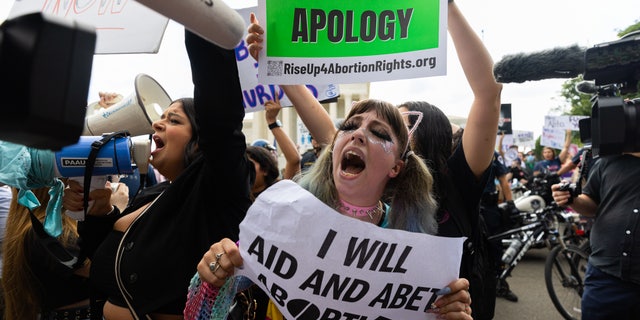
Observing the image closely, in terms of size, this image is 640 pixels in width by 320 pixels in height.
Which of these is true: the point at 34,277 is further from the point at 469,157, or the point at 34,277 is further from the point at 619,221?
the point at 619,221

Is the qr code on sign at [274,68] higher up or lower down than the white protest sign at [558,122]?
higher up

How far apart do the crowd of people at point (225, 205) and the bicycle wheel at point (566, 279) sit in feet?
8.37

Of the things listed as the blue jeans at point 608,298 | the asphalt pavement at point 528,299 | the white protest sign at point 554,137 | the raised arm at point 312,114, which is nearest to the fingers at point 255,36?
the raised arm at point 312,114

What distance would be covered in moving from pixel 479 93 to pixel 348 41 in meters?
0.63

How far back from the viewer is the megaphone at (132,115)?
252cm

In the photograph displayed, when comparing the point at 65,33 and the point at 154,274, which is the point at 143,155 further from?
the point at 65,33

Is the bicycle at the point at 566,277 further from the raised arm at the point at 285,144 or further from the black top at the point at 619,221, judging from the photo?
the raised arm at the point at 285,144

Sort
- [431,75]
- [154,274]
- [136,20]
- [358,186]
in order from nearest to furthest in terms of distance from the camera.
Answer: [358,186] < [154,274] < [431,75] < [136,20]

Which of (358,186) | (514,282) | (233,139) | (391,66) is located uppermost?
(391,66)

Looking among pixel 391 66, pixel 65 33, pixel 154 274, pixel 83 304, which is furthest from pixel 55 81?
pixel 83 304

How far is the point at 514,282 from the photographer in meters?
6.32

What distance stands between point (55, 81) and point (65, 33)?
0.17ft

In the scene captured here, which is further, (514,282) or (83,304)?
(514,282)

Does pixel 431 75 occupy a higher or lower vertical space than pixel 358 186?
higher
